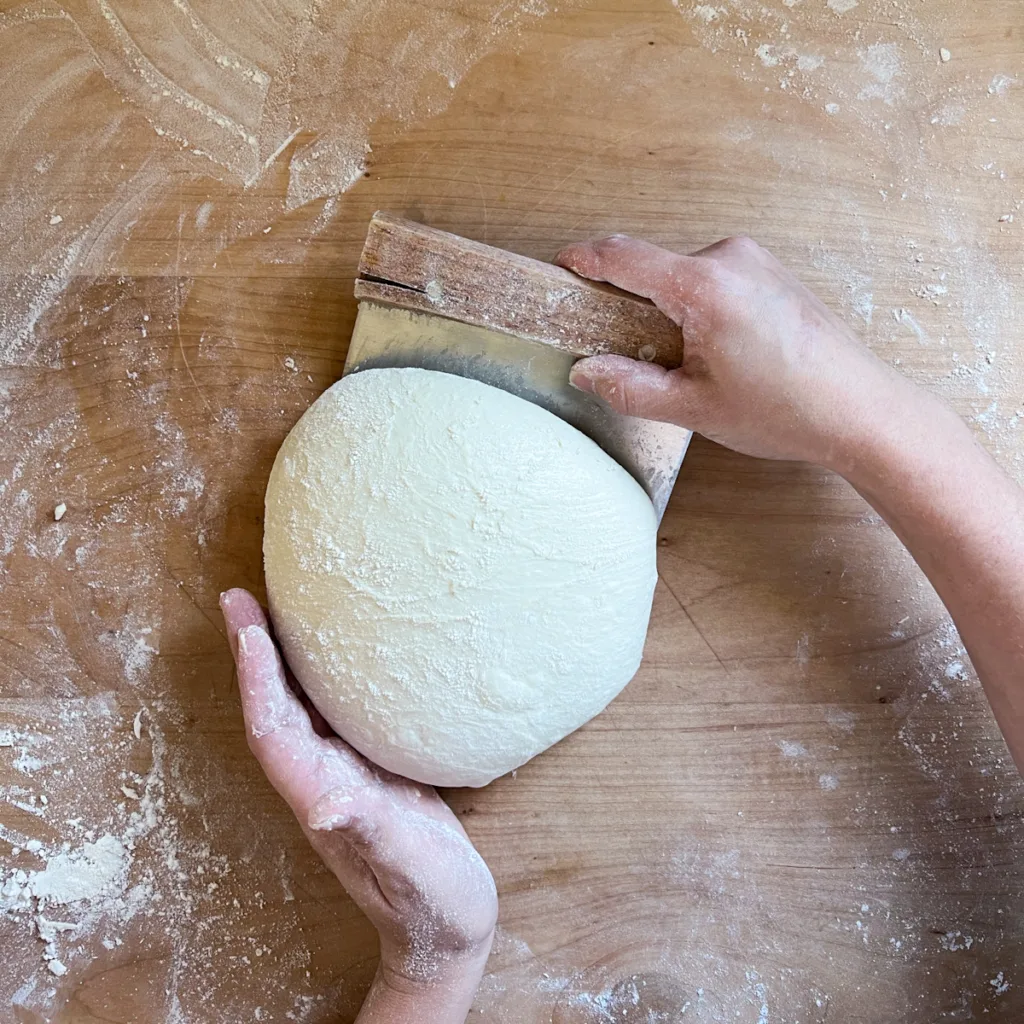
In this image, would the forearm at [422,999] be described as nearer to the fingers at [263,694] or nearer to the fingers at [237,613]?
the fingers at [263,694]

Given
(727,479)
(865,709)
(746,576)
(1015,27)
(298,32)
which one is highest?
(298,32)

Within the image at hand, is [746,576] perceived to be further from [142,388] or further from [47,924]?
[47,924]

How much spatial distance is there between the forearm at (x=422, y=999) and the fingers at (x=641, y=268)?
2.58ft

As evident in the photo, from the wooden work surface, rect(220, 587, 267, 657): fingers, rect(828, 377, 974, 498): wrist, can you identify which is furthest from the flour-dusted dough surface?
rect(828, 377, 974, 498): wrist

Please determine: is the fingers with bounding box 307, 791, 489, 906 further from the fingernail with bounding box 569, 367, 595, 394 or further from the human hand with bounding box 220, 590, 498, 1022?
the fingernail with bounding box 569, 367, 595, 394

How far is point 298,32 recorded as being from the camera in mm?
938

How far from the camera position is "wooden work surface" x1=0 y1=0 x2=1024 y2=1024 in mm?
948

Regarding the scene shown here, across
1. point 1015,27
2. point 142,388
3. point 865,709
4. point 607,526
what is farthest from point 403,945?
point 1015,27

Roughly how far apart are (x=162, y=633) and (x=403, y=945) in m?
0.48

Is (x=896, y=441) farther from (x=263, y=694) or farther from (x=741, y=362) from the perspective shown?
(x=263, y=694)

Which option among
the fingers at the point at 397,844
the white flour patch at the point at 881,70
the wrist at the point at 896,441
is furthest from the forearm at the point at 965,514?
the fingers at the point at 397,844

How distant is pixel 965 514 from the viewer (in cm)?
86

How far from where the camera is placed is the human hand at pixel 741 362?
0.82 meters

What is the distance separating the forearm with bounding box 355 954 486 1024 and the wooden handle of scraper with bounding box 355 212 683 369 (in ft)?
2.40
